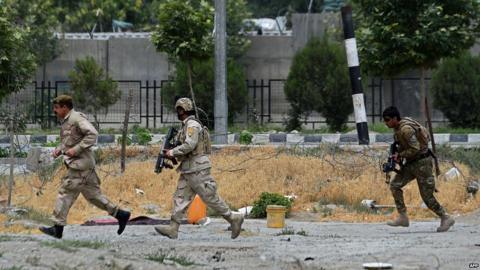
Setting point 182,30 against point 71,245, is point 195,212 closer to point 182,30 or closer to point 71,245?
point 71,245

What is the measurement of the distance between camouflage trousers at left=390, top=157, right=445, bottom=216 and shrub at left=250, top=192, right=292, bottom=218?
218 centimetres

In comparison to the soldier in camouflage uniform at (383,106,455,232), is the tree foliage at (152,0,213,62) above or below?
above

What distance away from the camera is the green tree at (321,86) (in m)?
28.0

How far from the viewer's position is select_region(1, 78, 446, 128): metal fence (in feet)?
101

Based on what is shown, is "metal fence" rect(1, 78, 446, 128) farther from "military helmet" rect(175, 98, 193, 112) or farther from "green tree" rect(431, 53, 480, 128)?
"military helmet" rect(175, 98, 193, 112)

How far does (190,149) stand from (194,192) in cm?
54

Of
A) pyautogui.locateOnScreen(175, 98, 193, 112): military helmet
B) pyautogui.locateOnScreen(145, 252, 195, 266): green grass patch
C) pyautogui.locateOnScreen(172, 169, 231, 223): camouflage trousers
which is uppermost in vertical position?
pyautogui.locateOnScreen(175, 98, 193, 112): military helmet

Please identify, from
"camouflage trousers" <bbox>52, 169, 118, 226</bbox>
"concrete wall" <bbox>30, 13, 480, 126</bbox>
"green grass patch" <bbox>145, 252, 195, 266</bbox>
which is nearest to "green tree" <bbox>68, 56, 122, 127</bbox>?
"concrete wall" <bbox>30, 13, 480, 126</bbox>

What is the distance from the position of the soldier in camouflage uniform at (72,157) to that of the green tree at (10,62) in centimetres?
755

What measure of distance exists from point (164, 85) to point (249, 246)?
20.3 m

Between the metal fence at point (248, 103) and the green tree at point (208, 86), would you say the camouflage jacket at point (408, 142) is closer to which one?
the green tree at point (208, 86)

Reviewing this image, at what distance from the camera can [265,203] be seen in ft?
48.4

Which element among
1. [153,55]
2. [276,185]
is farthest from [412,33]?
[153,55]

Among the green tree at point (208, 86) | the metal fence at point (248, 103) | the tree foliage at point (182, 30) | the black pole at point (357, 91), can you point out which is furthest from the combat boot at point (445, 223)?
the metal fence at point (248, 103)
